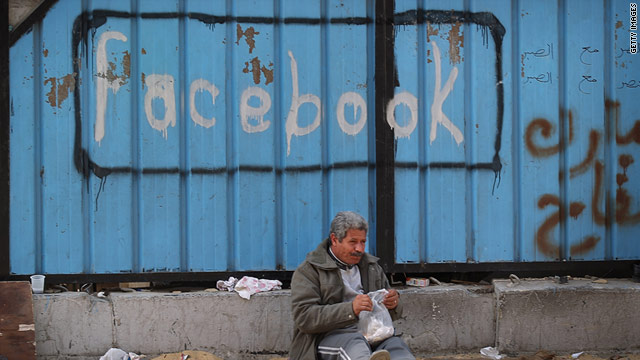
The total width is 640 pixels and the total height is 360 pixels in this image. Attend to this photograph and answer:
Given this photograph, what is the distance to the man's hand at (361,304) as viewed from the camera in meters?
3.74

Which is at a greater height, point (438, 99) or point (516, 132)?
point (438, 99)

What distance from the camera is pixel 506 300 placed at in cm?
493

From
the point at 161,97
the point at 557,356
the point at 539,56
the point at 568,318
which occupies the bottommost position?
the point at 557,356

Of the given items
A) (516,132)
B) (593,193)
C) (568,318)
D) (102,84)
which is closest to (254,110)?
(102,84)

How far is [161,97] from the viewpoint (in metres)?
4.93

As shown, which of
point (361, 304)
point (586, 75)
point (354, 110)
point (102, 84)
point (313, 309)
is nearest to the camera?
point (361, 304)

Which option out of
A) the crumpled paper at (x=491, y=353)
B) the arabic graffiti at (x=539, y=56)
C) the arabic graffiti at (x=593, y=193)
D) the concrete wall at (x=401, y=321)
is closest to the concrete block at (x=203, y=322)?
the concrete wall at (x=401, y=321)

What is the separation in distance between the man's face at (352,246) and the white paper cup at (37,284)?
234 cm

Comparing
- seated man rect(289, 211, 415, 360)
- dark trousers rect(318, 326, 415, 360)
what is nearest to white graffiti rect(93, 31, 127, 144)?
seated man rect(289, 211, 415, 360)

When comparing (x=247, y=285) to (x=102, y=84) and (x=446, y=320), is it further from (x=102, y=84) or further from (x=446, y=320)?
(x=102, y=84)

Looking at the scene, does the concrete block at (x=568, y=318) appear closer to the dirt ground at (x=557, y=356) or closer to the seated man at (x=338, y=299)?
the dirt ground at (x=557, y=356)

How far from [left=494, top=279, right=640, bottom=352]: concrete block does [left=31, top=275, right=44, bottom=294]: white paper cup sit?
3.41 meters

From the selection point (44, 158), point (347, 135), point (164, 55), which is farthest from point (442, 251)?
point (44, 158)

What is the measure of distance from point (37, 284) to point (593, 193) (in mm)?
4311
